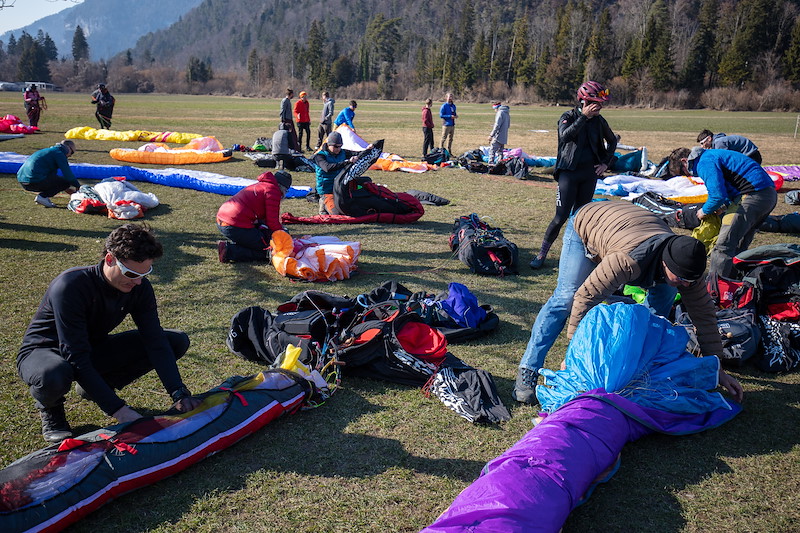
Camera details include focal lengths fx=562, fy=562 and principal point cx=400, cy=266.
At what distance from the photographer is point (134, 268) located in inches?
121

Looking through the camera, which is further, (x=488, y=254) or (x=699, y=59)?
(x=699, y=59)

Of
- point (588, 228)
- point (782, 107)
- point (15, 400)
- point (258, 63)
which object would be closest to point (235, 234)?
point (15, 400)

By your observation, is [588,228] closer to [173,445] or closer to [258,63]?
[173,445]

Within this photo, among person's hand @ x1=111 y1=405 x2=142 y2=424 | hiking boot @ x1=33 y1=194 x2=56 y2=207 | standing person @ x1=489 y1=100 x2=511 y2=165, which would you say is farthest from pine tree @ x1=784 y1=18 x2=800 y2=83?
person's hand @ x1=111 y1=405 x2=142 y2=424

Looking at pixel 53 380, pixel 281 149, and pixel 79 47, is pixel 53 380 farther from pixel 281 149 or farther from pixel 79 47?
pixel 79 47

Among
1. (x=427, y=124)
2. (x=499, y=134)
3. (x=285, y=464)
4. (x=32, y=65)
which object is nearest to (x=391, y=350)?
(x=285, y=464)

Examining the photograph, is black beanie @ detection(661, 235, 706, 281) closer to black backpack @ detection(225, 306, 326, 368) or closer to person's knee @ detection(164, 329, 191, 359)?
black backpack @ detection(225, 306, 326, 368)

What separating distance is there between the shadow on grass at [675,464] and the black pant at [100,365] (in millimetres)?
2693

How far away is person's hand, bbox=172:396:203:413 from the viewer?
320 cm

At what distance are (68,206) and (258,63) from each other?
118192 mm

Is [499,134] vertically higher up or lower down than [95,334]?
higher up

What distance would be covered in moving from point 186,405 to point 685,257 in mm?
2896

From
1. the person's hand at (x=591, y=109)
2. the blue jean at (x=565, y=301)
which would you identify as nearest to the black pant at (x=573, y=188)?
the person's hand at (x=591, y=109)

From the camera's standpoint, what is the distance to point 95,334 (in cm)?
333
